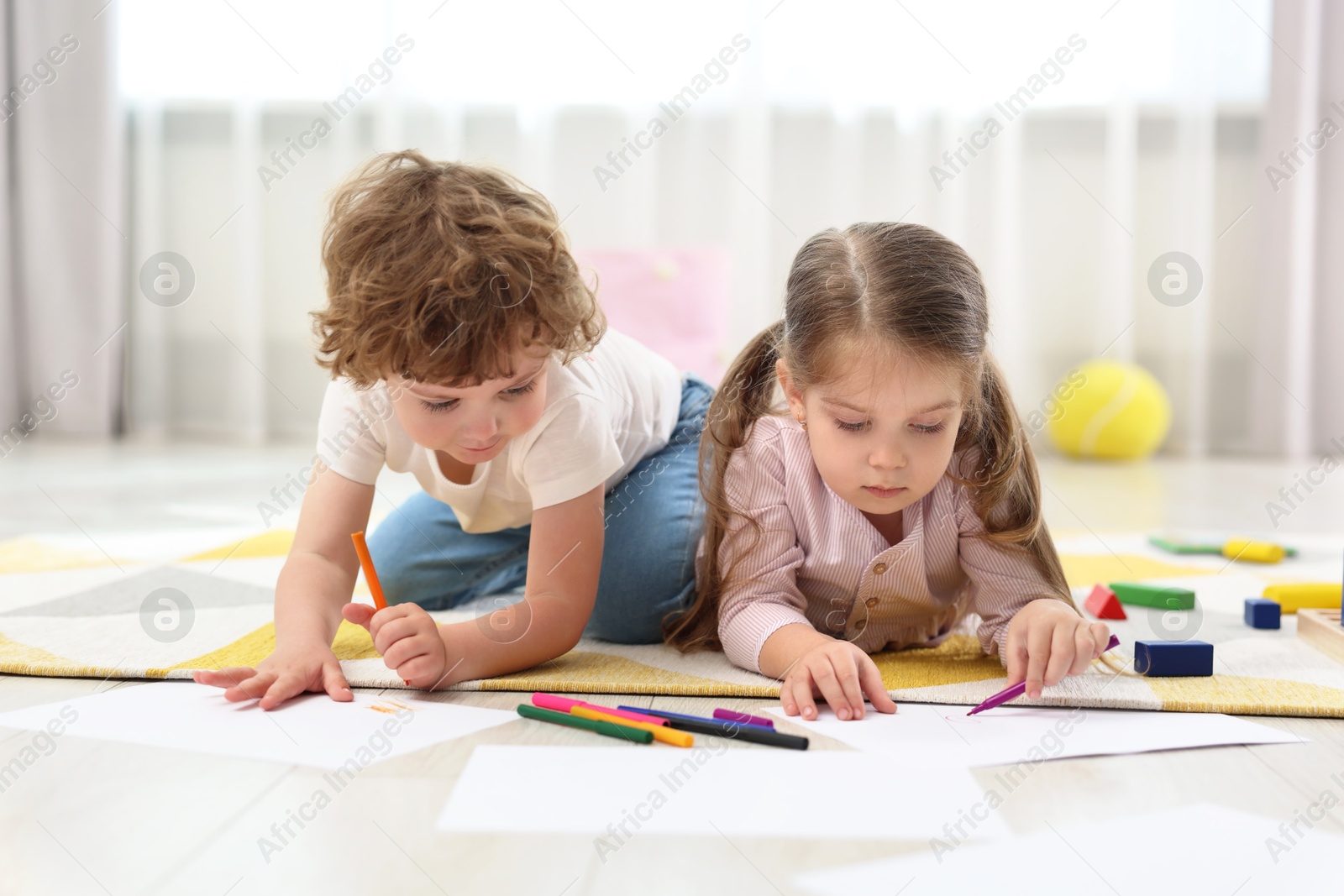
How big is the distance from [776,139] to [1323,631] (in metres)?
2.12

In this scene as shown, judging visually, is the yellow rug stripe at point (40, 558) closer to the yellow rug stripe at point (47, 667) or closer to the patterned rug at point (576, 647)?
the patterned rug at point (576, 647)

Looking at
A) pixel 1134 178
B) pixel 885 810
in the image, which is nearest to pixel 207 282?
pixel 1134 178

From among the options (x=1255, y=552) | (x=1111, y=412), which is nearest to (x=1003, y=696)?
(x=1255, y=552)

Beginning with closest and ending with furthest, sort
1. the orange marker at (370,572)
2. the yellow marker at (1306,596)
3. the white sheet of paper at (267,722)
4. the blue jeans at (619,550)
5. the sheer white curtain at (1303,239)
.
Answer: the white sheet of paper at (267,722) → the orange marker at (370,572) → the blue jeans at (619,550) → the yellow marker at (1306,596) → the sheer white curtain at (1303,239)

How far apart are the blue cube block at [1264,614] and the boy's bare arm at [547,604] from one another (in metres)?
0.62

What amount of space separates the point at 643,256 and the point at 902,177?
2.49 ft

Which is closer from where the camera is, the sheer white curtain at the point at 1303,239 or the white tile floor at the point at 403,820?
the white tile floor at the point at 403,820

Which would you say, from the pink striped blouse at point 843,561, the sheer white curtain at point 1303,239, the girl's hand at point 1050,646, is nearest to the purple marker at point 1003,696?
the girl's hand at point 1050,646

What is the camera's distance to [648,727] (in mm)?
695

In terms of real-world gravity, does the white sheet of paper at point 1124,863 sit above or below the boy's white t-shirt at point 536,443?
below

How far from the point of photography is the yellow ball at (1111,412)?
270 centimetres

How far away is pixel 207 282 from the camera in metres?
2.94

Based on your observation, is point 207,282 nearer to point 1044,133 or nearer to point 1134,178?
point 1044,133

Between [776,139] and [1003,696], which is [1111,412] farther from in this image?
[1003,696]
